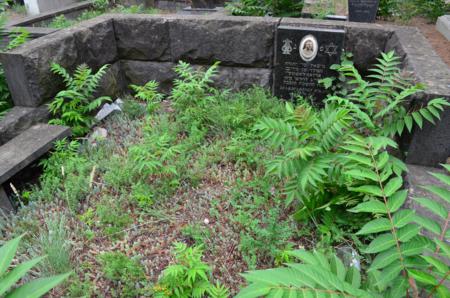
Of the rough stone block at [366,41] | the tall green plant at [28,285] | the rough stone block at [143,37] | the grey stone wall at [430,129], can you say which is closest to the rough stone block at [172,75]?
the rough stone block at [143,37]

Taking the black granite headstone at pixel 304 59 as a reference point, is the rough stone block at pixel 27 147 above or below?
below

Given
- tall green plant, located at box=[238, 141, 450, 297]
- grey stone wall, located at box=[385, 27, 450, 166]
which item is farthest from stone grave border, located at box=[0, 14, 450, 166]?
tall green plant, located at box=[238, 141, 450, 297]

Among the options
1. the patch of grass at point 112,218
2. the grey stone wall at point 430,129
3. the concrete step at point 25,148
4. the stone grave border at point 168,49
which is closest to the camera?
the grey stone wall at point 430,129

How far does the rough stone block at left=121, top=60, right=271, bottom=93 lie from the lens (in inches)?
177

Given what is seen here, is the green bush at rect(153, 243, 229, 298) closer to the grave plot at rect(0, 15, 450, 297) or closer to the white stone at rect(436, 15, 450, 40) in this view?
the grave plot at rect(0, 15, 450, 297)

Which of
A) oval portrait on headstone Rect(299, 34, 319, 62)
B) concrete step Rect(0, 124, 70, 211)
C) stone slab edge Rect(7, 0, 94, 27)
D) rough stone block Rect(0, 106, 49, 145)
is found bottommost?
concrete step Rect(0, 124, 70, 211)

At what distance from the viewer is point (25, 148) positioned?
3252 mm

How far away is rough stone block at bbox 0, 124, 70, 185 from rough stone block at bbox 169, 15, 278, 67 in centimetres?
179

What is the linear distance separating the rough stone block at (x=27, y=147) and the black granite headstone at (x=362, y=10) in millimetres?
4744

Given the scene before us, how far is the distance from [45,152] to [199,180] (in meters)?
1.47

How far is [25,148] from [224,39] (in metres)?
2.48

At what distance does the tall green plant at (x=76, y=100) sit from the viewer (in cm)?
377

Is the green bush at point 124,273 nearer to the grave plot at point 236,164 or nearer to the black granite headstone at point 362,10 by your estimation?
the grave plot at point 236,164

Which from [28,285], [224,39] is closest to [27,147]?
[28,285]
